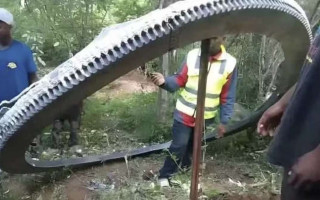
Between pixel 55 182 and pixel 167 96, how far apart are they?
2.13 metres

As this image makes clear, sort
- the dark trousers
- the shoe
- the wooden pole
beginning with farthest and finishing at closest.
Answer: the shoe → the wooden pole → the dark trousers

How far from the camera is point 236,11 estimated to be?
217 centimetres

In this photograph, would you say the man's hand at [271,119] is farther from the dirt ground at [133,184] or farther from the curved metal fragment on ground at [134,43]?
the dirt ground at [133,184]

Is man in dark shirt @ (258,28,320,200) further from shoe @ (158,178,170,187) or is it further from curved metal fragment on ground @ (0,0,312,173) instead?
shoe @ (158,178,170,187)

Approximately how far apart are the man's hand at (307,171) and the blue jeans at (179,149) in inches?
100

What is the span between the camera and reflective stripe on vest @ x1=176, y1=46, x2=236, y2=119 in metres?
4.04

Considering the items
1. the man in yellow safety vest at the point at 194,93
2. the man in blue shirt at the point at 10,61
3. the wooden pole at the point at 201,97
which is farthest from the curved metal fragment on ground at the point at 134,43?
the man in blue shirt at the point at 10,61

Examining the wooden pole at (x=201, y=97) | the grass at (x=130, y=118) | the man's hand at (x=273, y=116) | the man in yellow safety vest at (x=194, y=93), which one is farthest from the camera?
the grass at (x=130, y=118)

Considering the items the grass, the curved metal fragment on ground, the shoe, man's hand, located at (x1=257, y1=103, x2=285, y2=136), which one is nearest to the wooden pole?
the curved metal fragment on ground

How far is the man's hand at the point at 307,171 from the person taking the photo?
1.61m

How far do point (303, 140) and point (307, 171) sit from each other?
0.23 m

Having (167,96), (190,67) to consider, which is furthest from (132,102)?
(190,67)

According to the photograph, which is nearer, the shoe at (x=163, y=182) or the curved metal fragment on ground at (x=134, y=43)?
the curved metal fragment on ground at (x=134, y=43)

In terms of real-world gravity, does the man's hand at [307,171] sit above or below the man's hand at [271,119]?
above
